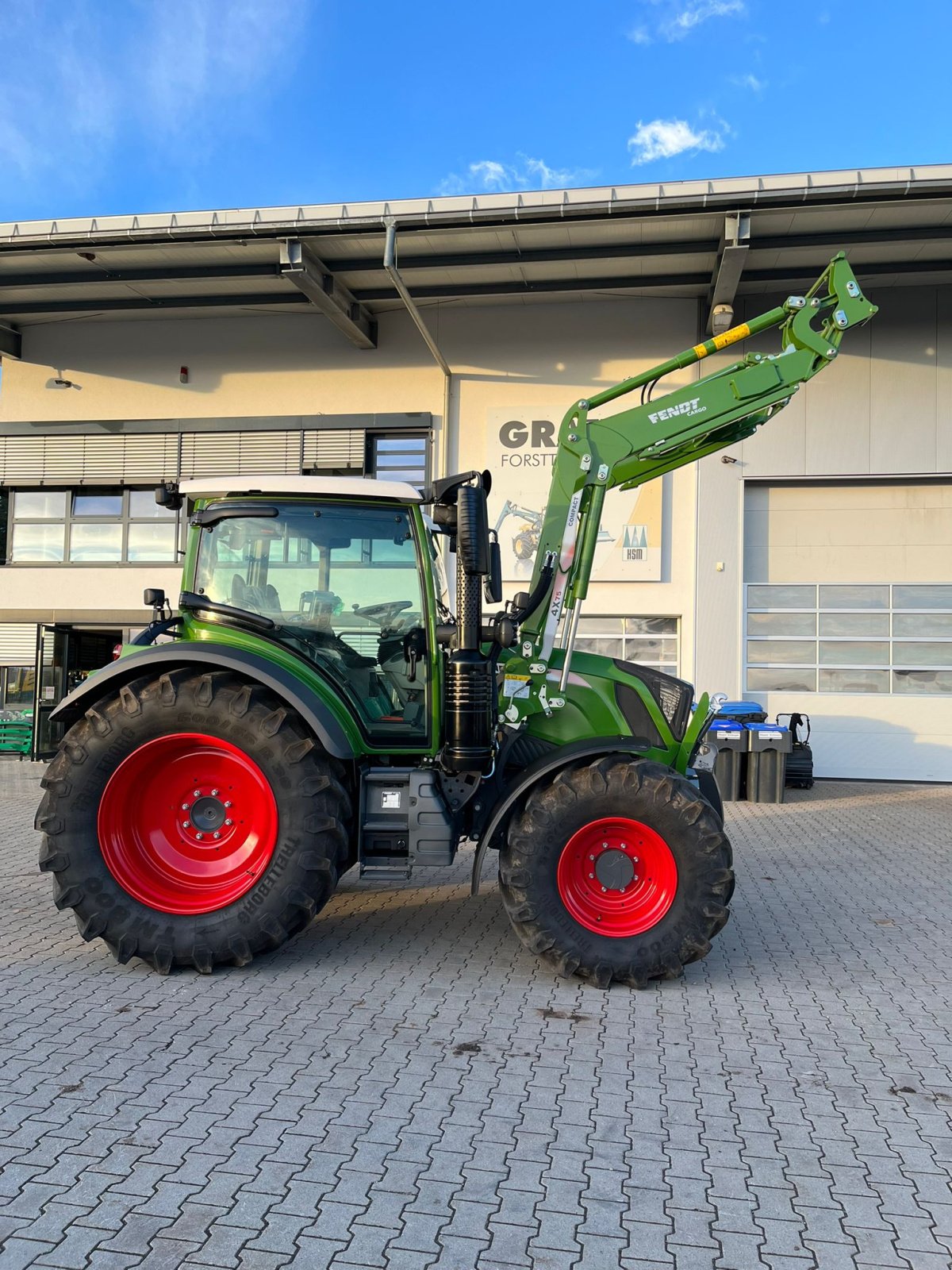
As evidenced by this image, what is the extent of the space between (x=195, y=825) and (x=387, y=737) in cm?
112

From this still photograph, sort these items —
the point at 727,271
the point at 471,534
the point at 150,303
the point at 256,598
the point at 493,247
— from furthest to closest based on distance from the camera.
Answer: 1. the point at 150,303
2. the point at 493,247
3. the point at 727,271
4. the point at 256,598
5. the point at 471,534

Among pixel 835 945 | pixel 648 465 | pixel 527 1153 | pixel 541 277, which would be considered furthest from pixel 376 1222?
pixel 541 277

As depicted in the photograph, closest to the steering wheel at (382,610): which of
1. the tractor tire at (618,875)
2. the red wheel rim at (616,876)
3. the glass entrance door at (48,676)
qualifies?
the tractor tire at (618,875)

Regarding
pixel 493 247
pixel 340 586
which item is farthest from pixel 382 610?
pixel 493 247

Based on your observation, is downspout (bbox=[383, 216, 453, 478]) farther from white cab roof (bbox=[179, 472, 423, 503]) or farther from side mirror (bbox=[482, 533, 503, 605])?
side mirror (bbox=[482, 533, 503, 605])

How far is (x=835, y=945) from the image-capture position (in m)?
5.48

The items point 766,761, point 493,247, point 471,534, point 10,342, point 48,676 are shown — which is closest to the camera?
point 471,534

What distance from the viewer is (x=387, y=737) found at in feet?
16.3

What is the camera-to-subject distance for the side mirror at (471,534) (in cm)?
438

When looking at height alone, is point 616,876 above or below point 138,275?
below

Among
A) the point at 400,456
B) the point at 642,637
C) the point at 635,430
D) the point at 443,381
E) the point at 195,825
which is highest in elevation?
the point at 443,381

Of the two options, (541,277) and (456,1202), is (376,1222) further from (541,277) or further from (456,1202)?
(541,277)

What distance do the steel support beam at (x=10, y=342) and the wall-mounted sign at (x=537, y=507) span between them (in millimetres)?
7841

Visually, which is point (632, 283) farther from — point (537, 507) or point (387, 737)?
point (387, 737)
